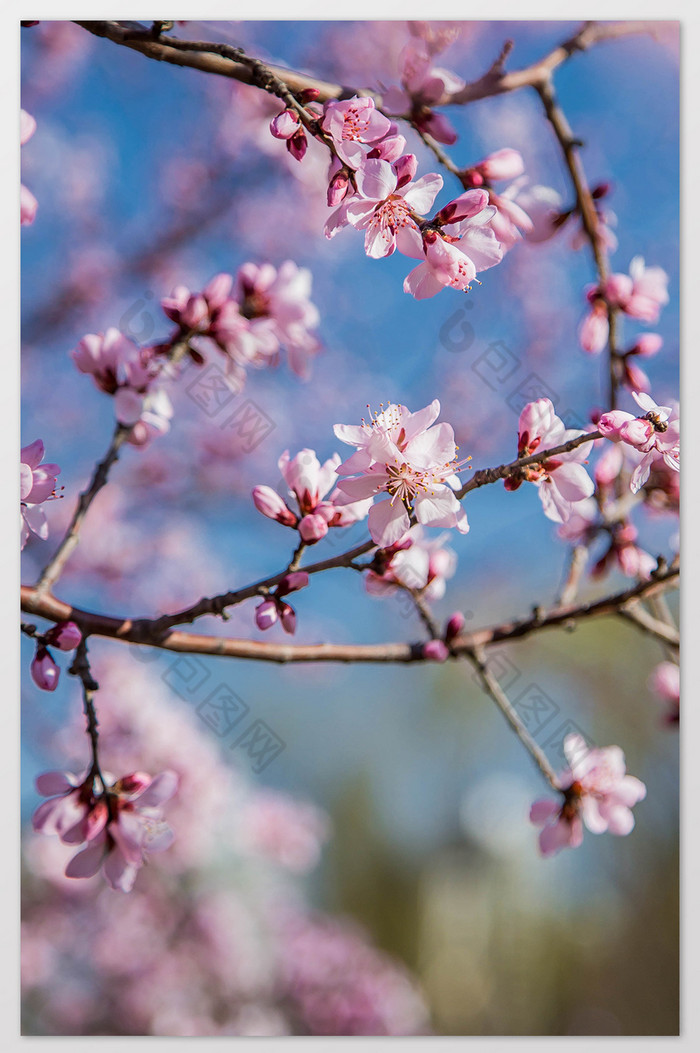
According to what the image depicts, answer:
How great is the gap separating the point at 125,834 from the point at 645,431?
0.68 m

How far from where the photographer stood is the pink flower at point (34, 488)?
2.66ft

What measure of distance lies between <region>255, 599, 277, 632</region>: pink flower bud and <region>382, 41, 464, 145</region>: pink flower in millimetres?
545

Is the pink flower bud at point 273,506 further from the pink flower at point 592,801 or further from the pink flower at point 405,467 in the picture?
the pink flower at point 592,801

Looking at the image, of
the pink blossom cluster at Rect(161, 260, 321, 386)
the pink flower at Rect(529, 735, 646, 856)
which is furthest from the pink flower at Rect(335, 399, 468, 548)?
the pink flower at Rect(529, 735, 646, 856)

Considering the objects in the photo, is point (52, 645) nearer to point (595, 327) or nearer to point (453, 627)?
point (453, 627)

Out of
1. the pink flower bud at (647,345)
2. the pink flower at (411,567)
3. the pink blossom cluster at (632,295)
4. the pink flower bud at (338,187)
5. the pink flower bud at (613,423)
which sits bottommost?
the pink flower at (411,567)

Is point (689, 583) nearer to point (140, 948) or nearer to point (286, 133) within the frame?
point (286, 133)

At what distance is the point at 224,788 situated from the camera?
1.44 metres

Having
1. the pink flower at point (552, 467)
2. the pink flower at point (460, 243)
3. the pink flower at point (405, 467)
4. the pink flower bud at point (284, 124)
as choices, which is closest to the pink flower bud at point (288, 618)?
the pink flower at point (405, 467)

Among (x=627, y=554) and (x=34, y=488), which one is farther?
(x=627, y=554)

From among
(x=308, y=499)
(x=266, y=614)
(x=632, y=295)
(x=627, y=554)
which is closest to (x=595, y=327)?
(x=632, y=295)

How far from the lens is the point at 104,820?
2.74 ft

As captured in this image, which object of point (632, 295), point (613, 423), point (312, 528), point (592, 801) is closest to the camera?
point (613, 423)

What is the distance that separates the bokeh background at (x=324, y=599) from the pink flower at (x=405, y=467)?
523 mm
